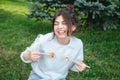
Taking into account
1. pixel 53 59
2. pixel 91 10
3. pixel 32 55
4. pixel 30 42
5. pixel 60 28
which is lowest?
pixel 30 42

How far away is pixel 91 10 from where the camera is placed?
340 inches

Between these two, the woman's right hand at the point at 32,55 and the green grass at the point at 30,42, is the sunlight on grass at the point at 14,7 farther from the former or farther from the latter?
the woman's right hand at the point at 32,55

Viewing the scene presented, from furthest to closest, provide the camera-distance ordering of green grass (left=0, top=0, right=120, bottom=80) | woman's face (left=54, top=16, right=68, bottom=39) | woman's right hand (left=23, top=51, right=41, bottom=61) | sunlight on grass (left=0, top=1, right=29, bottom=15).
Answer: sunlight on grass (left=0, top=1, right=29, bottom=15) < green grass (left=0, top=0, right=120, bottom=80) < woman's face (left=54, top=16, right=68, bottom=39) < woman's right hand (left=23, top=51, right=41, bottom=61)

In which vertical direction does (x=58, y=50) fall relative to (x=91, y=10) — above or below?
above

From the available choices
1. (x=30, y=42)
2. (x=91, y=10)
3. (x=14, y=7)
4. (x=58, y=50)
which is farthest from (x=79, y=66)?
(x=14, y=7)

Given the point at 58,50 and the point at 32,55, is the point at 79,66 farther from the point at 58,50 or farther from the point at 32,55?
the point at 32,55

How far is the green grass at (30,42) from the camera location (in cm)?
611

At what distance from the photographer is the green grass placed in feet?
20.0

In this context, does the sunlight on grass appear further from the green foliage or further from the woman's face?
the woman's face

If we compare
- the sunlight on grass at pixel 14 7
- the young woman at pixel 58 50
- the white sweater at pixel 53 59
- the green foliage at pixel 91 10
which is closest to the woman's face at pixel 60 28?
the young woman at pixel 58 50

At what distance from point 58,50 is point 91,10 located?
186 inches

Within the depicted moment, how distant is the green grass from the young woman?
5.75 ft

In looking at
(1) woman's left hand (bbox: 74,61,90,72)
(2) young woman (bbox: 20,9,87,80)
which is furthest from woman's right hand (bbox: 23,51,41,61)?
(1) woman's left hand (bbox: 74,61,90,72)

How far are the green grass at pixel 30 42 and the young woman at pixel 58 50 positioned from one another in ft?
5.75
